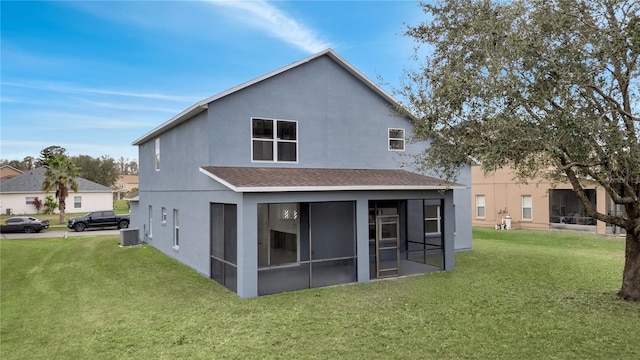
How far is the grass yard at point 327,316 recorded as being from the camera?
6.66 meters

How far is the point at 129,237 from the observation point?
2003 cm

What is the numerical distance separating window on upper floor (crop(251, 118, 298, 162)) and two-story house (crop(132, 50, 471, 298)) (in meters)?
0.04

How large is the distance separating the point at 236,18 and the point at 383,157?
9214mm

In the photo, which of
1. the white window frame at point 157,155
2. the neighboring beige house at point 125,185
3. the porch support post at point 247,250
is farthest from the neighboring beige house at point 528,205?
the neighboring beige house at point 125,185

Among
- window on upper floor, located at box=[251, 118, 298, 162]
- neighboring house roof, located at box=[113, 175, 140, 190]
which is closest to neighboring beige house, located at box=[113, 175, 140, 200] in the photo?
neighboring house roof, located at box=[113, 175, 140, 190]

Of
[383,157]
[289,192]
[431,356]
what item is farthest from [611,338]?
[383,157]

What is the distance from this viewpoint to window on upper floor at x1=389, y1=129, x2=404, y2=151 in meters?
16.1

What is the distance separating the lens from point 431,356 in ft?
20.6

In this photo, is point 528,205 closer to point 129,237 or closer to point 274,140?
point 274,140

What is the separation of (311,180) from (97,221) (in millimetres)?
26278

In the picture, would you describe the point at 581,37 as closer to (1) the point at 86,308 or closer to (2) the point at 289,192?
(2) the point at 289,192

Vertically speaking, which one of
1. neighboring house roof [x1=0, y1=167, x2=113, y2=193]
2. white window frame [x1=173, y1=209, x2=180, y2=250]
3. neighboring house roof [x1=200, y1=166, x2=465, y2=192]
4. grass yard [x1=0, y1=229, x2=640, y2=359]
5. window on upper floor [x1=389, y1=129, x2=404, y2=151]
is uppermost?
window on upper floor [x1=389, y1=129, x2=404, y2=151]

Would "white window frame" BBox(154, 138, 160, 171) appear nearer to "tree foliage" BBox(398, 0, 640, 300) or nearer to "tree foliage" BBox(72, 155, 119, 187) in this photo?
"tree foliage" BBox(398, 0, 640, 300)

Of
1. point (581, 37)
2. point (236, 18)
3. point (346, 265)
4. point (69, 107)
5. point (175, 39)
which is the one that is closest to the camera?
point (581, 37)
